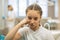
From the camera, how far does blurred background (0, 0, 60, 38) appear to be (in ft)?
7.33

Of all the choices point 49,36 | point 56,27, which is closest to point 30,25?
point 49,36

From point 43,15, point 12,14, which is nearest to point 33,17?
point 12,14

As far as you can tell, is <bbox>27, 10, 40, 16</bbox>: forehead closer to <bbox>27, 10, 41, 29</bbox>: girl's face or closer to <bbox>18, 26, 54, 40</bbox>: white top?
<bbox>27, 10, 41, 29</bbox>: girl's face

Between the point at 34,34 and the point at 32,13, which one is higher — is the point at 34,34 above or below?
below

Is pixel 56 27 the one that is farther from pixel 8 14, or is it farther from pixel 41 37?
pixel 41 37

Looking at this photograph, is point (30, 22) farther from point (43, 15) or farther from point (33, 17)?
point (43, 15)

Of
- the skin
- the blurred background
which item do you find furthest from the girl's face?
the blurred background

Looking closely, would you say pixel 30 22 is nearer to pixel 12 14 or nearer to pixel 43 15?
pixel 12 14

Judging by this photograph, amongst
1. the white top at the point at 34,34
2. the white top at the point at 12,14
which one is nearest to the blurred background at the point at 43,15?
the white top at the point at 12,14

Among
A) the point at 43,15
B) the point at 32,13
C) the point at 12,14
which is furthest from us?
the point at 43,15

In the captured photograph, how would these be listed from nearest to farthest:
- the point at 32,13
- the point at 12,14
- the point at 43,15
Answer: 1. the point at 32,13
2. the point at 12,14
3. the point at 43,15

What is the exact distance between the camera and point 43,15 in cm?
239

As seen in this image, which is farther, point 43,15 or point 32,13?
point 43,15

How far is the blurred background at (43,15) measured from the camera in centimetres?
223
